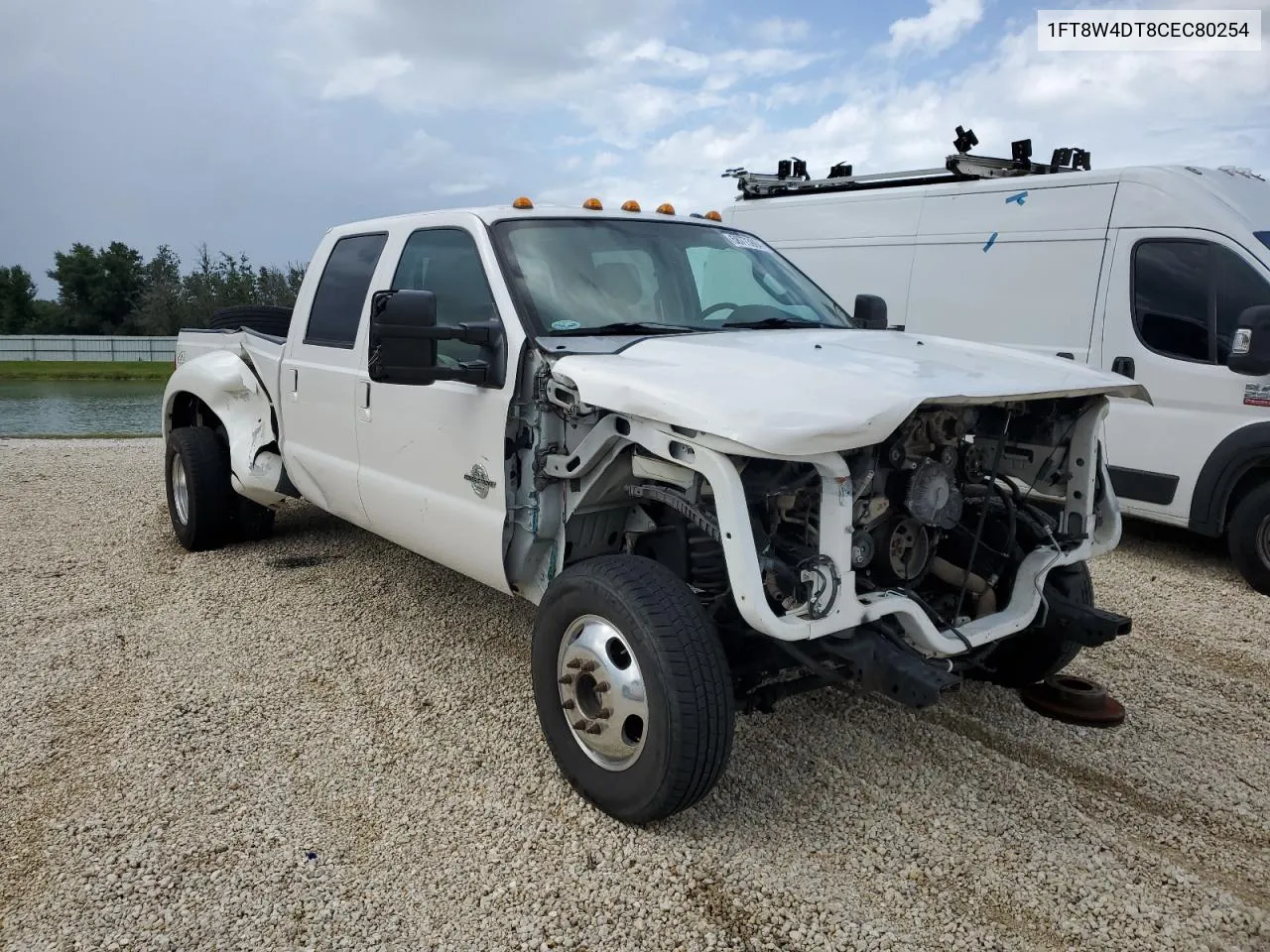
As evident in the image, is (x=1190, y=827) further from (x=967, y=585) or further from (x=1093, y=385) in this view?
(x=1093, y=385)

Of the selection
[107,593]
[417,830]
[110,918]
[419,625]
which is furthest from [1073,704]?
[107,593]

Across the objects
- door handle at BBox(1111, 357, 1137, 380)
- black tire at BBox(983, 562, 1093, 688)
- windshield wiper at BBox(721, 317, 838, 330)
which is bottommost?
black tire at BBox(983, 562, 1093, 688)

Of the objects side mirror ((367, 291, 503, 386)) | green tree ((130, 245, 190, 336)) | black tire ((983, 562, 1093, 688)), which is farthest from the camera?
green tree ((130, 245, 190, 336))

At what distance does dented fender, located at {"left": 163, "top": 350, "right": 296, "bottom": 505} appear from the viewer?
19.1 ft

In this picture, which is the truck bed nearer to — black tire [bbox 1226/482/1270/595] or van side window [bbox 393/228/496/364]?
van side window [bbox 393/228/496/364]

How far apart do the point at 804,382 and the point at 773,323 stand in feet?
4.49

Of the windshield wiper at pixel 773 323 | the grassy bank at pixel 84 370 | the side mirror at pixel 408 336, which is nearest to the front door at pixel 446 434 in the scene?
the side mirror at pixel 408 336

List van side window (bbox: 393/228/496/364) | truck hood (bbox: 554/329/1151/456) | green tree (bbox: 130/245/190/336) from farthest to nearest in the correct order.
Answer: green tree (bbox: 130/245/190/336) < van side window (bbox: 393/228/496/364) < truck hood (bbox: 554/329/1151/456)

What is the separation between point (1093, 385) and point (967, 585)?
823 mm

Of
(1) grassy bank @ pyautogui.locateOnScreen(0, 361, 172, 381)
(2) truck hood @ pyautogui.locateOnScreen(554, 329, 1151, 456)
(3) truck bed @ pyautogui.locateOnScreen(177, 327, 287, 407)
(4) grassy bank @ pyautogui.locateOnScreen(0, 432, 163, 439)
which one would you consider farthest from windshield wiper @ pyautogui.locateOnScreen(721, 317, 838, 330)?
(1) grassy bank @ pyautogui.locateOnScreen(0, 361, 172, 381)

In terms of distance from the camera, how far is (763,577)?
3070 millimetres

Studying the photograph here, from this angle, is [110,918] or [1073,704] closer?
[110,918]

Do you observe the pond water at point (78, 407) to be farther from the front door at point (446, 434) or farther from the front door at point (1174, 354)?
the front door at point (1174, 354)

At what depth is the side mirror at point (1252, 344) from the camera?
5.59m
